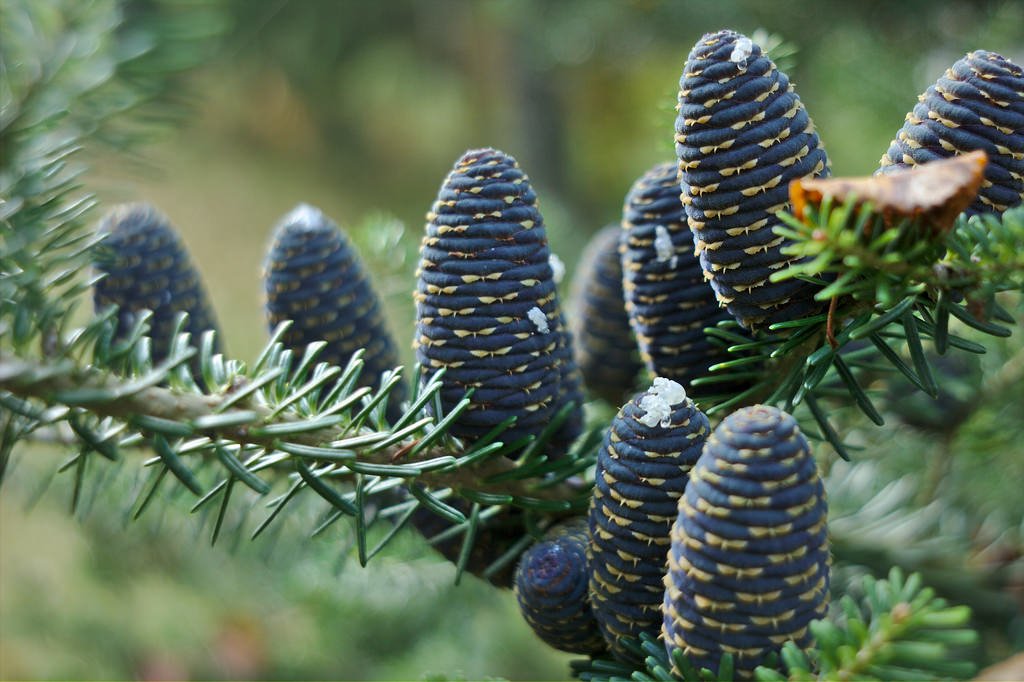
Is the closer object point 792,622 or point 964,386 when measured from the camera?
point 792,622

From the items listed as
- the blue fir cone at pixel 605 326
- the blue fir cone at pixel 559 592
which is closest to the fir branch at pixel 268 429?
the blue fir cone at pixel 559 592

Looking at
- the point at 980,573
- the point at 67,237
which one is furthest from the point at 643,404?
the point at 980,573

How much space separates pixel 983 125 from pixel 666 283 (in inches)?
4.6

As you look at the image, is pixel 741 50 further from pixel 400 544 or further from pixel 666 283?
pixel 400 544

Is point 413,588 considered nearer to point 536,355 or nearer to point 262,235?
point 536,355

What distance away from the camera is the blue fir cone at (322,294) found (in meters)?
0.38

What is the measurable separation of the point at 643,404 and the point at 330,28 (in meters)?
2.76

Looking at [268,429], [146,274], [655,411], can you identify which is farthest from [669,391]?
[146,274]

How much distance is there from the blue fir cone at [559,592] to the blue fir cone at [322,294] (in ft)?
0.34

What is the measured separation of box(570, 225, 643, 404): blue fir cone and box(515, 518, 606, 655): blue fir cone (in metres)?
0.14

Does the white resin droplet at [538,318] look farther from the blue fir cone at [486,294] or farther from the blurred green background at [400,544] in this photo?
the blurred green background at [400,544]

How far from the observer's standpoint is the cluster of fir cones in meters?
0.25

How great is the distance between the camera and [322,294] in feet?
1.24

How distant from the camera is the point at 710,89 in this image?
28 centimetres
